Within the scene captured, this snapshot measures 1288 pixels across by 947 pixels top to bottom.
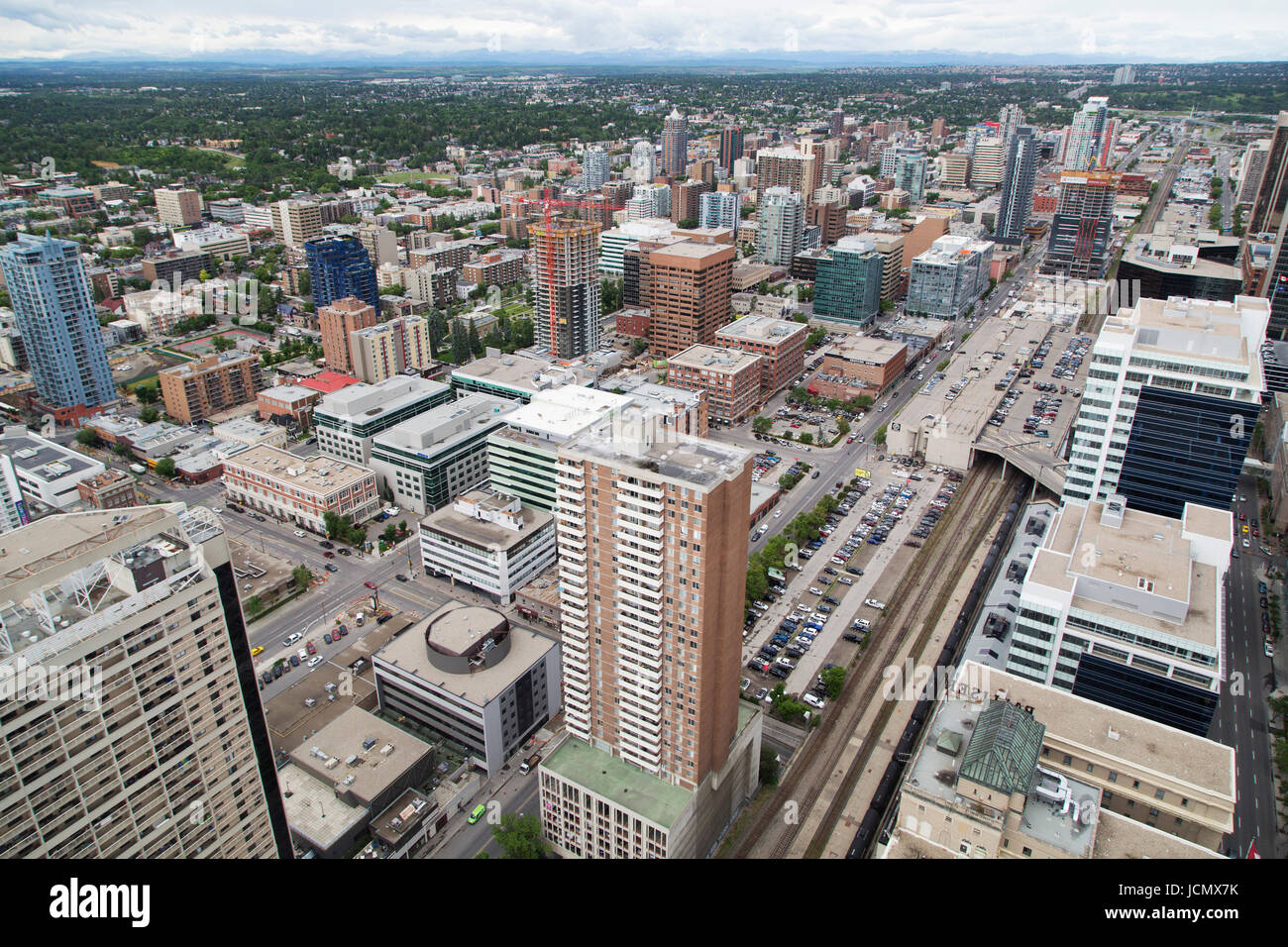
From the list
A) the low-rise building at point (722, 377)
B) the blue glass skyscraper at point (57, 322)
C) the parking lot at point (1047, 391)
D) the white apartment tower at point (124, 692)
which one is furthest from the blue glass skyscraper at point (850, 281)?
the white apartment tower at point (124, 692)

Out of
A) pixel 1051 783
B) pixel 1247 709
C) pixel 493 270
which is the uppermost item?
pixel 1051 783

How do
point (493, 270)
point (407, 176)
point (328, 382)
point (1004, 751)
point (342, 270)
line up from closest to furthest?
point (1004, 751)
point (328, 382)
point (342, 270)
point (493, 270)
point (407, 176)

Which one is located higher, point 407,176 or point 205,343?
point 407,176

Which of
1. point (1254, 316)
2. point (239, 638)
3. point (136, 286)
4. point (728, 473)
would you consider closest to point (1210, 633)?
point (728, 473)

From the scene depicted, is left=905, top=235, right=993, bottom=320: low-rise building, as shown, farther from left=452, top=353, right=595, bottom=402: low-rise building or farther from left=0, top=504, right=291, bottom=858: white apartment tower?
left=0, top=504, right=291, bottom=858: white apartment tower

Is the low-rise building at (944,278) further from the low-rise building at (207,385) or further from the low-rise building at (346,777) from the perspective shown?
the low-rise building at (346,777)

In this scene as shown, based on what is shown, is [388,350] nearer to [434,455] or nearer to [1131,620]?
[434,455]

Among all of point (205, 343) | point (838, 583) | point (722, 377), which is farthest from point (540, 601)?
point (205, 343)
